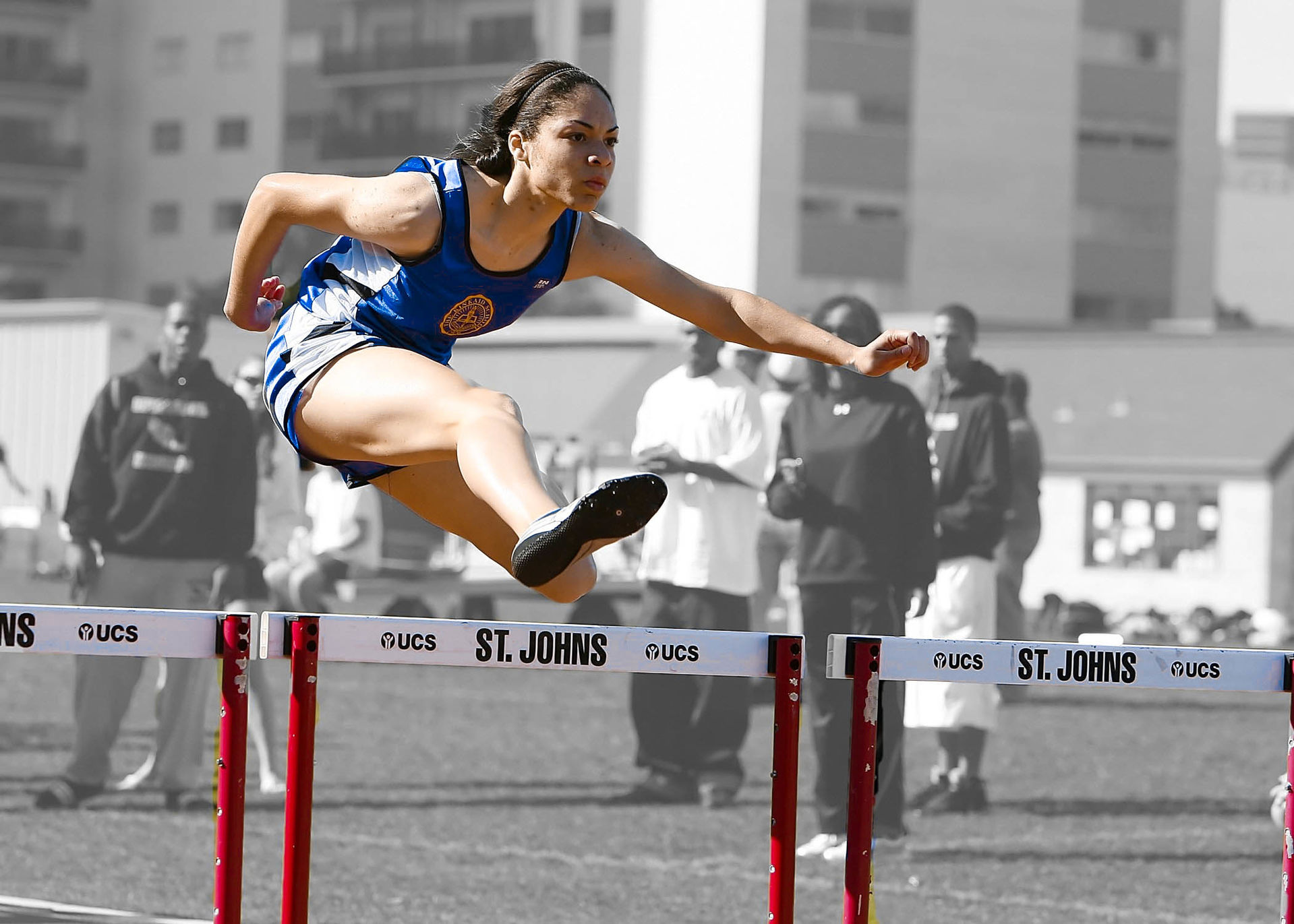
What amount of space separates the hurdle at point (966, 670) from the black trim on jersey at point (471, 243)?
1063 mm

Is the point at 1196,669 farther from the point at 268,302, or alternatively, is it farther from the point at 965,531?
the point at 965,531

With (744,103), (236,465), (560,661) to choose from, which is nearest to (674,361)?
(744,103)

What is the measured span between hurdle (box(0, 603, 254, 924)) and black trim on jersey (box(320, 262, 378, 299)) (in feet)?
2.41

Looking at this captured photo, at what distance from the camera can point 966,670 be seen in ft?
14.0

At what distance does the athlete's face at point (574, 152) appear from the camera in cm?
391

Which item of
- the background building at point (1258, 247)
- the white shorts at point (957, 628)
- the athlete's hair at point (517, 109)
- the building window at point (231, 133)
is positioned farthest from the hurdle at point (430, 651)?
the background building at point (1258, 247)

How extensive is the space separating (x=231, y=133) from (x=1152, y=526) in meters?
39.0

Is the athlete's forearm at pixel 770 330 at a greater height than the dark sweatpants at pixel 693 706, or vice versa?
the athlete's forearm at pixel 770 330

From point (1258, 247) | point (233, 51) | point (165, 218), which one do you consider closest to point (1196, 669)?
point (233, 51)

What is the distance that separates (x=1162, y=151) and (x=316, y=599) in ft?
141

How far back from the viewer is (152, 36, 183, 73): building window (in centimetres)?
6106

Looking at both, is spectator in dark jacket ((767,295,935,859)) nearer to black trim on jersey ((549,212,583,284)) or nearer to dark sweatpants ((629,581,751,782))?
dark sweatpants ((629,581,751,782))

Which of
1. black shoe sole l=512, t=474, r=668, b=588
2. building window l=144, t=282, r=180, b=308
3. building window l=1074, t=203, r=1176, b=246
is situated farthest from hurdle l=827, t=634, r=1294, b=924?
building window l=144, t=282, r=180, b=308

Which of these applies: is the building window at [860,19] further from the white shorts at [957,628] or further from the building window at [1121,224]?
the white shorts at [957,628]
